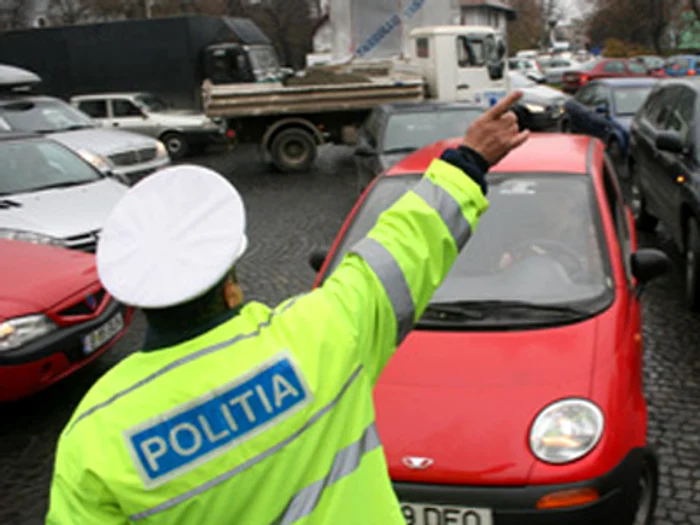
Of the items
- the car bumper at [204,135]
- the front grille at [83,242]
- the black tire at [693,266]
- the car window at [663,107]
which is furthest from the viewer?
the car bumper at [204,135]

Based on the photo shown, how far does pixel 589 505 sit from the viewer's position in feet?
9.18

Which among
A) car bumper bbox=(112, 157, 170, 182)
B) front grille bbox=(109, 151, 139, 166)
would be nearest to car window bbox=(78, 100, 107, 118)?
car bumper bbox=(112, 157, 170, 182)

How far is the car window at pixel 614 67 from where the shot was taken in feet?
80.9

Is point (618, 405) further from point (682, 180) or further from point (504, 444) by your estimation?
point (682, 180)

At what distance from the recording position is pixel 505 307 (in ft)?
12.1

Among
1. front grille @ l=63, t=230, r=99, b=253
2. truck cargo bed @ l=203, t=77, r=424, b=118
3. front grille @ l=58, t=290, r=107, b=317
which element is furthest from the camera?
truck cargo bed @ l=203, t=77, r=424, b=118

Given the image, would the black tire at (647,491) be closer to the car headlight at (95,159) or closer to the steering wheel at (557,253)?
the steering wheel at (557,253)

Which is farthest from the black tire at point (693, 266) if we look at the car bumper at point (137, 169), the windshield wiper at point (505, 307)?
the car bumper at point (137, 169)

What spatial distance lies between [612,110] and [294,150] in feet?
18.9

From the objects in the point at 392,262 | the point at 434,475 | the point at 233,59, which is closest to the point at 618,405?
the point at 434,475

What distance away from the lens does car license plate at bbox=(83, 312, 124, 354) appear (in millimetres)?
5039

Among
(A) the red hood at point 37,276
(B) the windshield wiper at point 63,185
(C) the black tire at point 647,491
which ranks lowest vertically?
(C) the black tire at point 647,491

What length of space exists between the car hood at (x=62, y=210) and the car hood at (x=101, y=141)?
11.9 feet

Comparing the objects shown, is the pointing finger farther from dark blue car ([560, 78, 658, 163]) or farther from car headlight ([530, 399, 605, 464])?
dark blue car ([560, 78, 658, 163])
